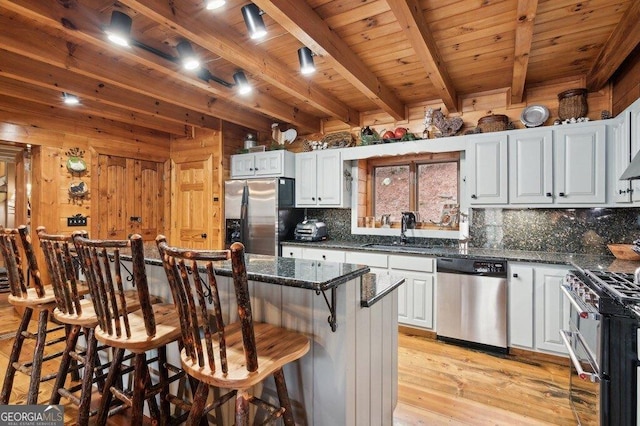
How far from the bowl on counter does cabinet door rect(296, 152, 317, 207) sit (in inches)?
118

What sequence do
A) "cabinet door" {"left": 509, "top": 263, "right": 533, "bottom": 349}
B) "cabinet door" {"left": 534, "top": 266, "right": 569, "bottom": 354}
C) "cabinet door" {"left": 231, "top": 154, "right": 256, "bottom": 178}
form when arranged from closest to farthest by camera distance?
"cabinet door" {"left": 534, "top": 266, "right": 569, "bottom": 354} → "cabinet door" {"left": 509, "top": 263, "right": 533, "bottom": 349} → "cabinet door" {"left": 231, "top": 154, "right": 256, "bottom": 178}

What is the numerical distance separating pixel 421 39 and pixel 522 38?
66 cm

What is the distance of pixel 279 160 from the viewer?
423 cm

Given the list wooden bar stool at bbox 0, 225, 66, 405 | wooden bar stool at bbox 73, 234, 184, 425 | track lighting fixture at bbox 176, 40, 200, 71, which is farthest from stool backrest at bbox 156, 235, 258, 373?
track lighting fixture at bbox 176, 40, 200, 71

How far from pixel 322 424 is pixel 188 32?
93.0 inches

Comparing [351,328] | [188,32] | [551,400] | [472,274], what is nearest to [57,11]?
[188,32]

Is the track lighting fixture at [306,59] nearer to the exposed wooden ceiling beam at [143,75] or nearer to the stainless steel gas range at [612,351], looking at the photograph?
the exposed wooden ceiling beam at [143,75]

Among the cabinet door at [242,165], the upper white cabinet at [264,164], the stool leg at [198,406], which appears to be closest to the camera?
the stool leg at [198,406]

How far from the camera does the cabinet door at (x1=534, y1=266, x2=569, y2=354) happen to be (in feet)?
8.75

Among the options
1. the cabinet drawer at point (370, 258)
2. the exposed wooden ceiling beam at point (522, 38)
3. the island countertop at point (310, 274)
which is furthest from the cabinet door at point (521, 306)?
the exposed wooden ceiling beam at point (522, 38)

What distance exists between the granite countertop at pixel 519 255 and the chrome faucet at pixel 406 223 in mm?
106

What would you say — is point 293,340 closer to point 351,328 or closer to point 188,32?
point 351,328

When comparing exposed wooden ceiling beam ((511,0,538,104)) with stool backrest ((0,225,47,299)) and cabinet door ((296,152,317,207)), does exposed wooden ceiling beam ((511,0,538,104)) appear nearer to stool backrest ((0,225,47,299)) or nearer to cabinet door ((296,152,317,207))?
cabinet door ((296,152,317,207))

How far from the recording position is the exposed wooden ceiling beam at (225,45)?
1.88 meters
